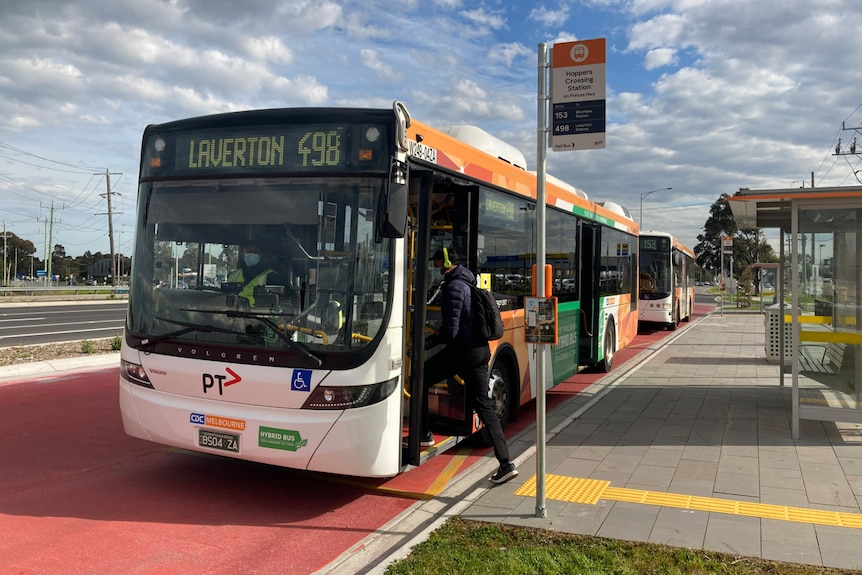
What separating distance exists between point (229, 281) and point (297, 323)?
2.51ft

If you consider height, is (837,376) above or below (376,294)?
below

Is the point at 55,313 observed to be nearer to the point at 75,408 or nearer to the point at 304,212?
the point at 75,408

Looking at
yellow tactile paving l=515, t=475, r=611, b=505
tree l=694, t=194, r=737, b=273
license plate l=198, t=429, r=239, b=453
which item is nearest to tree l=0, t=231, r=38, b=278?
tree l=694, t=194, r=737, b=273

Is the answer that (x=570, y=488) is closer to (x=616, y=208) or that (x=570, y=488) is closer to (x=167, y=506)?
(x=167, y=506)

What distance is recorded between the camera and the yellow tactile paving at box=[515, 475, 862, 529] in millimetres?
4859

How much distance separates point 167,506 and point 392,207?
3091 mm

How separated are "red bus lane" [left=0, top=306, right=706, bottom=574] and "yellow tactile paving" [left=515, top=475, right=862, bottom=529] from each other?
1051mm

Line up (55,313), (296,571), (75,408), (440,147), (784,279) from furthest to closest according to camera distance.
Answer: (55,313)
(784,279)
(75,408)
(440,147)
(296,571)

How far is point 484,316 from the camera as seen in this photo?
5.69 meters

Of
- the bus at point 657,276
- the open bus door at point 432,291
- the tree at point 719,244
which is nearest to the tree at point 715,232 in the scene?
the tree at point 719,244

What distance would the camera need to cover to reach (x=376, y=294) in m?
5.00

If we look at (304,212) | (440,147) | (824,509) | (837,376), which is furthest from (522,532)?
(837,376)

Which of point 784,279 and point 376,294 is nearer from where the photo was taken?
point 376,294

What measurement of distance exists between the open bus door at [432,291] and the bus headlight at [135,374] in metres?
2.23
